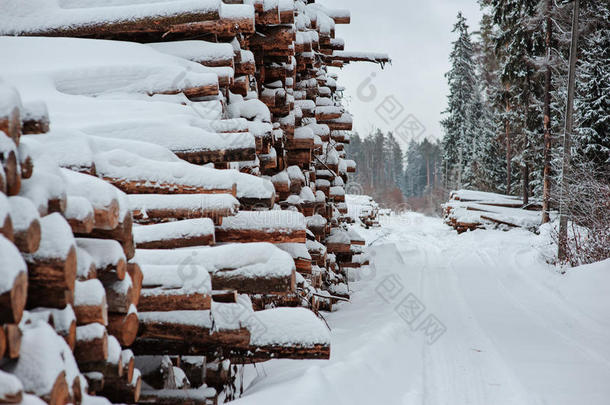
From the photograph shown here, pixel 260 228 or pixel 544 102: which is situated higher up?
pixel 544 102

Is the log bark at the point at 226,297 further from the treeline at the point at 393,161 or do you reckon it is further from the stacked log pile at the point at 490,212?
the treeline at the point at 393,161

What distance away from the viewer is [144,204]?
11.6 ft

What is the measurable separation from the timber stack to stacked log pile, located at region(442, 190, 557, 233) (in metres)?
18.0

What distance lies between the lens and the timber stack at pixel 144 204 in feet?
6.04

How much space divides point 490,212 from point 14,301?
2473cm

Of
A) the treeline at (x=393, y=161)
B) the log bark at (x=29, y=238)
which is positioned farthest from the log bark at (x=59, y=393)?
the treeline at (x=393, y=161)

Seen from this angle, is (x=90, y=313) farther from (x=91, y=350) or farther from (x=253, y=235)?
(x=253, y=235)

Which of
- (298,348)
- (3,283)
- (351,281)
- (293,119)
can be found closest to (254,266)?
(298,348)

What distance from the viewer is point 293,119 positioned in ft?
24.5

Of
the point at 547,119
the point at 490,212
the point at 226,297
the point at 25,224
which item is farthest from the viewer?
the point at 490,212

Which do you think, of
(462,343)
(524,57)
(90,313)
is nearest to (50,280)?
(90,313)

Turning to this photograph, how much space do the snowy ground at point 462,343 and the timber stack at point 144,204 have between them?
752mm

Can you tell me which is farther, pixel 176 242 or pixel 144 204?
pixel 144 204

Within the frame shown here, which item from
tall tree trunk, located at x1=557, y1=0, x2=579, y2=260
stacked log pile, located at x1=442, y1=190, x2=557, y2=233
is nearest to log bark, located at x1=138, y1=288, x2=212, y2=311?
tall tree trunk, located at x1=557, y1=0, x2=579, y2=260
